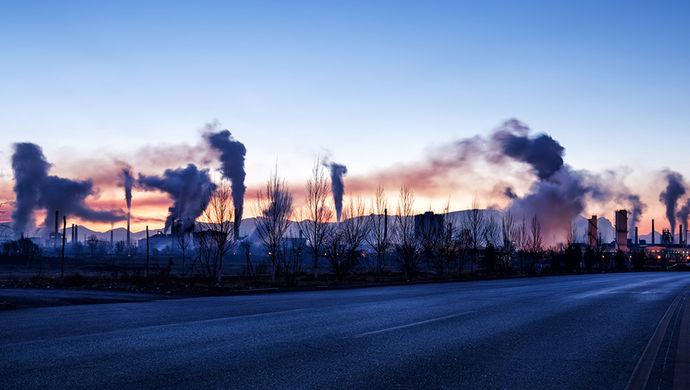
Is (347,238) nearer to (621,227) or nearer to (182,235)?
(182,235)

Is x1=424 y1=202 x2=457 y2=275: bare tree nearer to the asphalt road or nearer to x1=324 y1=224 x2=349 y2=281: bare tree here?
x1=324 y1=224 x2=349 y2=281: bare tree

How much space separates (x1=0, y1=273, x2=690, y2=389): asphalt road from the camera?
701 centimetres

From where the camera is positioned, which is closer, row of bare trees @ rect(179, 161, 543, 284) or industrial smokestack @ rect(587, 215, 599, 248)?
row of bare trees @ rect(179, 161, 543, 284)

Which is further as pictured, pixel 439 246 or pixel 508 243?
pixel 508 243

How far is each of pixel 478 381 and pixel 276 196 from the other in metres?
32.9

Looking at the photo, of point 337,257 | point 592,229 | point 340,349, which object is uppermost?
point 592,229

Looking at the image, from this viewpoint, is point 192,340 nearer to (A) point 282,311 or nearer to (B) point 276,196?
(A) point 282,311

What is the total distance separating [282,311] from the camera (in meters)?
16.0

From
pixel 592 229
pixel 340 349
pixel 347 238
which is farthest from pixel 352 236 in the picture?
pixel 592 229

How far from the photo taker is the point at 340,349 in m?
9.20

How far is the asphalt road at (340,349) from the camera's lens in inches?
276

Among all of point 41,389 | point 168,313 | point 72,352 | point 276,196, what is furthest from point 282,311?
point 276,196

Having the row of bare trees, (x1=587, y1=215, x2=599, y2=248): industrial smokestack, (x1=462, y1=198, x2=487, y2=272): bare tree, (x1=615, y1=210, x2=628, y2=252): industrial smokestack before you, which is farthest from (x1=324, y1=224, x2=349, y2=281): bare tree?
(x1=615, y1=210, x2=628, y2=252): industrial smokestack

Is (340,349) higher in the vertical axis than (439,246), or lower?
lower
